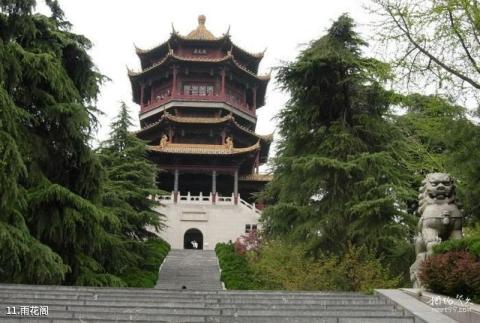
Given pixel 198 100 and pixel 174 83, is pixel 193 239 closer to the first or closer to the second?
pixel 198 100

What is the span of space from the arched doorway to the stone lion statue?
22.9 metres

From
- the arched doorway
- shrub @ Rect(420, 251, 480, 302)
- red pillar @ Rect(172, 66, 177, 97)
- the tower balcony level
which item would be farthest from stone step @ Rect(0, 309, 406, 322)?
red pillar @ Rect(172, 66, 177, 97)

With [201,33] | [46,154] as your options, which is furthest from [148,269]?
[201,33]

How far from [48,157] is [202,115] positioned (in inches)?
909

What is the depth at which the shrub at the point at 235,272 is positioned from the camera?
15.9 meters

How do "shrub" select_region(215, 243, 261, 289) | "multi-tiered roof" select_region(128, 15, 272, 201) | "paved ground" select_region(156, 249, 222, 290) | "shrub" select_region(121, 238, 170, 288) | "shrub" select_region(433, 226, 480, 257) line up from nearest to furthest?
1. "shrub" select_region(433, 226, 480, 257)
2. "shrub" select_region(121, 238, 170, 288)
3. "shrub" select_region(215, 243, 261, 289)
4. "paved ground" select_region(156, 249, 222, 290)
5. "multi-tiered roof" select_region(128, 15, 272, 201)

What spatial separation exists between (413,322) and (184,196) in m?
25.3

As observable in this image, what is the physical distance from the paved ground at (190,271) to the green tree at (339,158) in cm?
448

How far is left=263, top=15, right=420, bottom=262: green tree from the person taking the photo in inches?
469

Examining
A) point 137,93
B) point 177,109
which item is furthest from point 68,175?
point 137,93

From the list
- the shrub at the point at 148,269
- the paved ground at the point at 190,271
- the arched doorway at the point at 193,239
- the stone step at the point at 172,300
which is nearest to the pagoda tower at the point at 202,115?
the arched doorway at the point at 193,239

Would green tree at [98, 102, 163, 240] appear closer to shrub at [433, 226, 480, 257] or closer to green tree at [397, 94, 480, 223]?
green tree at [397, 94, 480, 223]

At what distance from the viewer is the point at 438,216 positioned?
24.9 ft

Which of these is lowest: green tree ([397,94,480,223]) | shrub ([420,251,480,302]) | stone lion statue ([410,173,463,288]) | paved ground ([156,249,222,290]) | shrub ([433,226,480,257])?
paved ground ([156,249,222,290])
